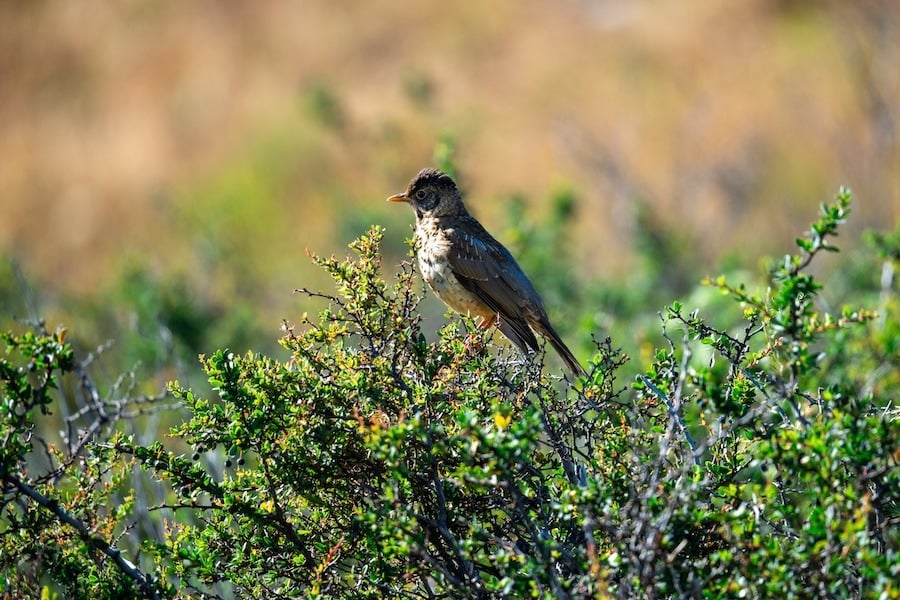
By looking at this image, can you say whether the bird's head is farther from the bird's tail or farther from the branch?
the branch

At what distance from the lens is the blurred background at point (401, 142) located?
12.6 meters

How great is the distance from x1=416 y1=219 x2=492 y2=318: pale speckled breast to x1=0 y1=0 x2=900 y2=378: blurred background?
78 cm

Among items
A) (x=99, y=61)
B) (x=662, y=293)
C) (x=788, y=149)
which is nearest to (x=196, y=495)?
(x=662, y=293)

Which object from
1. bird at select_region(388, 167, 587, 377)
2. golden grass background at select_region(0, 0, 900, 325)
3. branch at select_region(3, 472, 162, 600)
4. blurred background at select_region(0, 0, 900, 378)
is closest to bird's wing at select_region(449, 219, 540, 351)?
bird at select_region(388, 167, 587, 377)

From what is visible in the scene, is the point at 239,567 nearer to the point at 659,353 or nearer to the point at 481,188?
the point at 659,353

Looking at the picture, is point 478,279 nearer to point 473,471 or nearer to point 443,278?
point 443,278

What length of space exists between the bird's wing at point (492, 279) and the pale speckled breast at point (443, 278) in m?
0.04

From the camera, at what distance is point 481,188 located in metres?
23.9

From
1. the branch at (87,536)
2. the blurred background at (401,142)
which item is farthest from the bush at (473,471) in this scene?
the blurred background at (401,142)

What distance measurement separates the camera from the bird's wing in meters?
6.95

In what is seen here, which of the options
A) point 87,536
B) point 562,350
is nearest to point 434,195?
point 562,350

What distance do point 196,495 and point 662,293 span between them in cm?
899

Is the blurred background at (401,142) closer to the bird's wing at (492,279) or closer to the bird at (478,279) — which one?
the bird at (478,279)

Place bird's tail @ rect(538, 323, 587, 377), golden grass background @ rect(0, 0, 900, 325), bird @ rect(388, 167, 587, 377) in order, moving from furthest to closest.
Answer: golden grass background @ rect(0, 0, 900, 325)
bird @ rect(388, 167, 587, 377)
bird's tail @ rect(538, 323, 587, 377)
